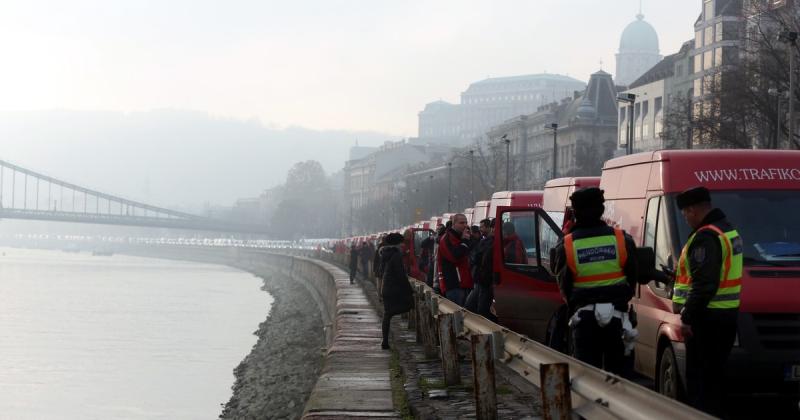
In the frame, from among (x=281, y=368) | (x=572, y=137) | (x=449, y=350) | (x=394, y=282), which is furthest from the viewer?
(x=572, y=137)

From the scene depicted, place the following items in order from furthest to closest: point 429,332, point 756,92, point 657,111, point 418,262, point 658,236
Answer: point 657,111, point 756,92, point 418,262, point 429,332, point 658,236

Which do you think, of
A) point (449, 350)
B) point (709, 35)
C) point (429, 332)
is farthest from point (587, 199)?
point (709, 35)

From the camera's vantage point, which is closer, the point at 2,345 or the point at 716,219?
the point at 716,219

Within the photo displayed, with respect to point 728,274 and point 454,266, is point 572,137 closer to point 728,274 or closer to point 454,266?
point 454,266

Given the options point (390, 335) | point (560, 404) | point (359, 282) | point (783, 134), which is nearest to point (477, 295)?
point (390, 335)

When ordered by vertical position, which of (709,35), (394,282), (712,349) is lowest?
(712,349)

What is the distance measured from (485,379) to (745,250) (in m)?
2.89

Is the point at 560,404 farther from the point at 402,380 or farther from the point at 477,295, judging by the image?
the point at 477,295

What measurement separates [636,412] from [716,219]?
9.80 feet

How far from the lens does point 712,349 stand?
333 inches

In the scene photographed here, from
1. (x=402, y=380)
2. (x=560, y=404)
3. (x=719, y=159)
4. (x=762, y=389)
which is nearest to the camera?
(x=560, y=404)

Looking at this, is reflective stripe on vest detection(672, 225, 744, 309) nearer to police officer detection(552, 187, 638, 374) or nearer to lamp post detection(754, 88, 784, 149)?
police officer detection(552, 187, 638, 374)

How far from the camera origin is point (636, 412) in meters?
5.82

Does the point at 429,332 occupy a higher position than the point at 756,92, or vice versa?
the point at 756,92
